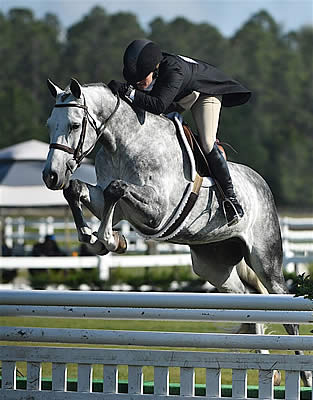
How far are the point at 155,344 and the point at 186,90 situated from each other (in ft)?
6.26

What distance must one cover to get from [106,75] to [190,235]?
69.0m

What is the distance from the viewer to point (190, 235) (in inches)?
239

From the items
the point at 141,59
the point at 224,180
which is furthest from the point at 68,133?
the point at 224,180

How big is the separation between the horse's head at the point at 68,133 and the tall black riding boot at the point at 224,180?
2.70ft

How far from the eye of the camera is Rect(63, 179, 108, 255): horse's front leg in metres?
5.53

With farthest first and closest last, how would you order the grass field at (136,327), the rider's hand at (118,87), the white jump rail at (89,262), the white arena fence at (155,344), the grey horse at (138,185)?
the white jump rail at (89,262) → the grass field at (136,327) → the rider's hand at (118,87) → the grey horse at (138,185) → the white arena fence at (155,344)

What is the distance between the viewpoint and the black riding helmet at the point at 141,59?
19.0 feet

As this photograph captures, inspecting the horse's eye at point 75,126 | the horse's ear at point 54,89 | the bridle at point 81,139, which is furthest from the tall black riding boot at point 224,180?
the horse's ear at point 54,89

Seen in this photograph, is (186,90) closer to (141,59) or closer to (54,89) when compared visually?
(141,59)

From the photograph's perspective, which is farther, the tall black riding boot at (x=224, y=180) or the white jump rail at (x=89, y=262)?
the white jump rail at (x=89, y=262)

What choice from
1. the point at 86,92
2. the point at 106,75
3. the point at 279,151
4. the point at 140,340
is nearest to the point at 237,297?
the point at 140,340

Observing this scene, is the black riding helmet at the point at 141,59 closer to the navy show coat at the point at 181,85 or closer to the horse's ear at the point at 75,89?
the navy show coat at the point at 181,85

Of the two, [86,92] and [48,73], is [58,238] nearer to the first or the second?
[86,92]

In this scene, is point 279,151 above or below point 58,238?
above
